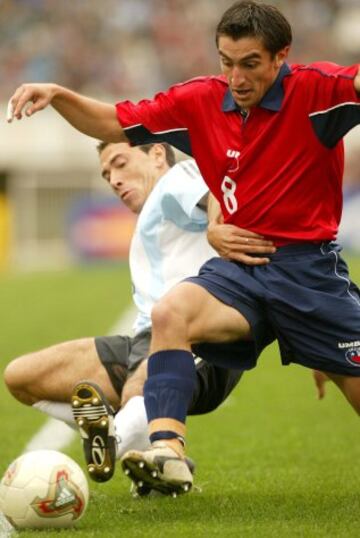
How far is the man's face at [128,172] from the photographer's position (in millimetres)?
6527

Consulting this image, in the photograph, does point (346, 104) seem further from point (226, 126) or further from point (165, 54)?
point (165, 54)

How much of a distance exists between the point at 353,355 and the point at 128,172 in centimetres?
191

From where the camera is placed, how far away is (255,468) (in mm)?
6668

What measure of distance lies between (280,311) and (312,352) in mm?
Result: 213

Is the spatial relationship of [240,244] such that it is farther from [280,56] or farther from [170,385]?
[280,56]

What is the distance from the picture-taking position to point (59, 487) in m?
4.90

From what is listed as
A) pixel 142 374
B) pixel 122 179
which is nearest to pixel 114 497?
pixel 142 374

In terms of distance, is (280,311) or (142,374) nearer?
(280,311)

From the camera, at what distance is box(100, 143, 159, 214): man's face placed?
21.4 feet

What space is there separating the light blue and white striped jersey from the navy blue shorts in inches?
37.2

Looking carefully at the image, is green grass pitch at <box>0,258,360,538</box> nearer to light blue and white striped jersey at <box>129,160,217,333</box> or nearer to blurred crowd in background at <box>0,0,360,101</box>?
light blue and white striped jersey at <box>129,160,217,333</box>

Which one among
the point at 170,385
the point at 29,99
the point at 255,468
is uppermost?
the point at 29,99

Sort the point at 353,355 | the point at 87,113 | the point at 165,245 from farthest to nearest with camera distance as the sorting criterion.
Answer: the point at 165,245
the point at 87,113
the point at 353,355

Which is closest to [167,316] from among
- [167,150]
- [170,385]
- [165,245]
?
[170,385]
